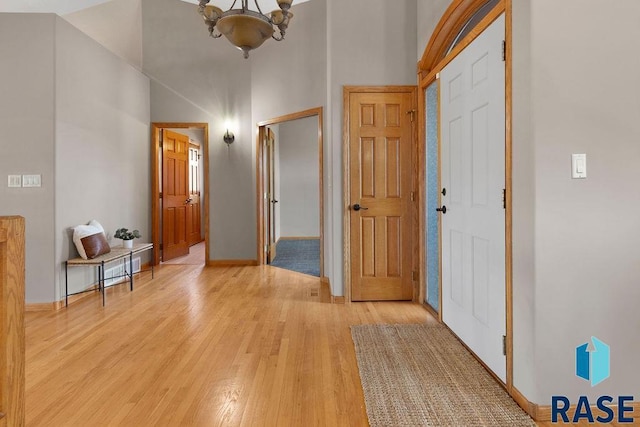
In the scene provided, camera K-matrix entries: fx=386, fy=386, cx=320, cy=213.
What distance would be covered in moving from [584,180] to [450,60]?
139 centimetres

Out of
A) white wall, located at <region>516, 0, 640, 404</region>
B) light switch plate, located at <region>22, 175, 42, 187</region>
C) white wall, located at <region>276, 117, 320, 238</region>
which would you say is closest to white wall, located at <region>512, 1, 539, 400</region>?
white wall, located at <region>516, 0, 640, 404</region>

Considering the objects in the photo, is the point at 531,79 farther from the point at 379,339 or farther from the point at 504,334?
the point at 379,339

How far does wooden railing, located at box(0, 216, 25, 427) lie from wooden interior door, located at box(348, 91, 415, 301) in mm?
2715

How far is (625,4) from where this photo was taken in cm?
168

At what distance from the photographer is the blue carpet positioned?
212 inches

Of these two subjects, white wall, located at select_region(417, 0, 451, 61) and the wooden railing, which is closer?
the wooden railing

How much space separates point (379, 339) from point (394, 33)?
2689 millimetres

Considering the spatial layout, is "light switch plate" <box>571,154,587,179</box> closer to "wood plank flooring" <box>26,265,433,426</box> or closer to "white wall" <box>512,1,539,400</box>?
"white wall" <box>512,1,539,400</box>

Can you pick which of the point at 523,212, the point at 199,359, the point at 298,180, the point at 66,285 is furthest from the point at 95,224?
the point at 298,180

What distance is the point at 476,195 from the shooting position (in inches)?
91.8

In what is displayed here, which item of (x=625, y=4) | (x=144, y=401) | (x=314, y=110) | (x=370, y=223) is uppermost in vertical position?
(x=314, y=110)

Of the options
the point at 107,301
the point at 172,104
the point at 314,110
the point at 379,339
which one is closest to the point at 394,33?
the point at 314,110

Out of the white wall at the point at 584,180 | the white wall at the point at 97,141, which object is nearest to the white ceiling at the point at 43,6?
the white wall at the point at 97,141

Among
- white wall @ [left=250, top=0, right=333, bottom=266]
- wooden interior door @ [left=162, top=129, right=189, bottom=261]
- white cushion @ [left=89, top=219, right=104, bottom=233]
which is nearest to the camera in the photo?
white cushion @ [left=89, top=219, right=104, bottom=233]
